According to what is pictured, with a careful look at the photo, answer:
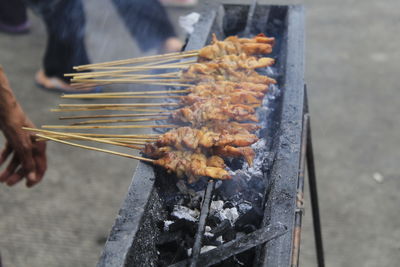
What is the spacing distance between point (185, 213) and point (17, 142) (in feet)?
5.01

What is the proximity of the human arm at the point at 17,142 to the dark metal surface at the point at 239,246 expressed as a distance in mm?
1760

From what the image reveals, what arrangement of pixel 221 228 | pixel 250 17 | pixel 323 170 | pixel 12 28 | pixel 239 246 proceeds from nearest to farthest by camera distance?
pixel 239 246
pixel 221 228
pixel 250 17
pixel 323 170
pixel 12 28

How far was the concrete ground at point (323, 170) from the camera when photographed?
4250 millimetres

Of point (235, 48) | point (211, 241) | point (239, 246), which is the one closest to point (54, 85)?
point (235, 48)

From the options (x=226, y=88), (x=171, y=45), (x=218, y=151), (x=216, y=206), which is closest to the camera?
(x=216, y=206)

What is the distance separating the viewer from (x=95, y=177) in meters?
5.03

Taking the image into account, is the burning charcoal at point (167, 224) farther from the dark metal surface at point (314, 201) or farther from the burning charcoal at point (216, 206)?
the dark metal surface at point (314, 201)

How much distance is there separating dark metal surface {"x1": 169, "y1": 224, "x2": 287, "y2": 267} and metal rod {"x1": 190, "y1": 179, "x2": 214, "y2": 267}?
25 millimetres

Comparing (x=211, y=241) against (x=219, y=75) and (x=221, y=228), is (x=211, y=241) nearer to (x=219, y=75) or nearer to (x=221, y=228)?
(x=221, y=228)

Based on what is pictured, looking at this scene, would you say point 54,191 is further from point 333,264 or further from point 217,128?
point 333,264

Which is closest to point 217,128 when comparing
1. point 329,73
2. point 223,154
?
point 223,154

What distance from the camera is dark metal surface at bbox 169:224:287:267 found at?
1868 millimetres

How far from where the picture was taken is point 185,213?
233cm

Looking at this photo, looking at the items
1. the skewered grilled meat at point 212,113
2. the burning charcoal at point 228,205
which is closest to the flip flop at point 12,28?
the skewered grilled meat at point 212,113
